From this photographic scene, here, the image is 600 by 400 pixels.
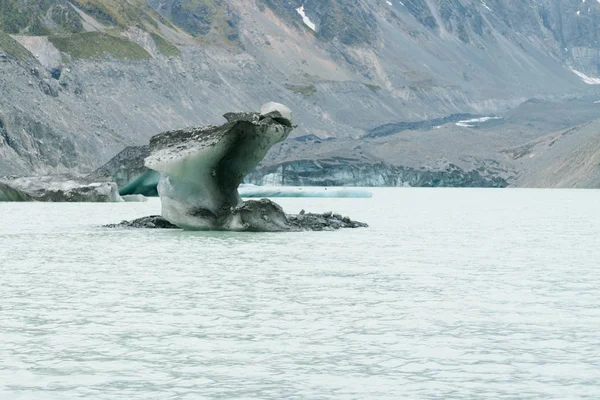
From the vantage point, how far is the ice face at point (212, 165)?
2788 cm

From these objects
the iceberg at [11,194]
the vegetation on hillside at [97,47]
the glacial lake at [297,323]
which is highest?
the vegetation on hillside at [97,47]

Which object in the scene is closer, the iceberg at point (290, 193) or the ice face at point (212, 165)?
the ice face at point (212, 165)

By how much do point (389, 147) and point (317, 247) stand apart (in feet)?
463

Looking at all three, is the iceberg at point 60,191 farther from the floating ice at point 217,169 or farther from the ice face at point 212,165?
the ice face at point 212,165

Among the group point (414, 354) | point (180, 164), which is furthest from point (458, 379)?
point (180, 164)

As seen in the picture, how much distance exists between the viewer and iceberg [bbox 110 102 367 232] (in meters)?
27.9

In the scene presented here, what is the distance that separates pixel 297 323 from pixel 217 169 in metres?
16.8

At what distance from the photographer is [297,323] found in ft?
40.2

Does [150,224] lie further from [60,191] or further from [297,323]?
[60,191]

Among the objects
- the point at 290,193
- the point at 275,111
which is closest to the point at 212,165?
the point at 275,111

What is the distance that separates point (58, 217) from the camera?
40000 mm

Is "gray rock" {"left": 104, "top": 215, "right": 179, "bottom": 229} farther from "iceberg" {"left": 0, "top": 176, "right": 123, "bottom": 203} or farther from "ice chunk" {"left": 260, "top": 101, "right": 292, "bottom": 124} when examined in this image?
"iceberg" {"left": 0, "top": 176, "right": 123, "bottom": 203}

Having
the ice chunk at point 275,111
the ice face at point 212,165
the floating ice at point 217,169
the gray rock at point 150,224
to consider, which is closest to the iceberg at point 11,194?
the gray rock at point 150,224

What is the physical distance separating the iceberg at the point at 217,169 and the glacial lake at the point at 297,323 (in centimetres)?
534
